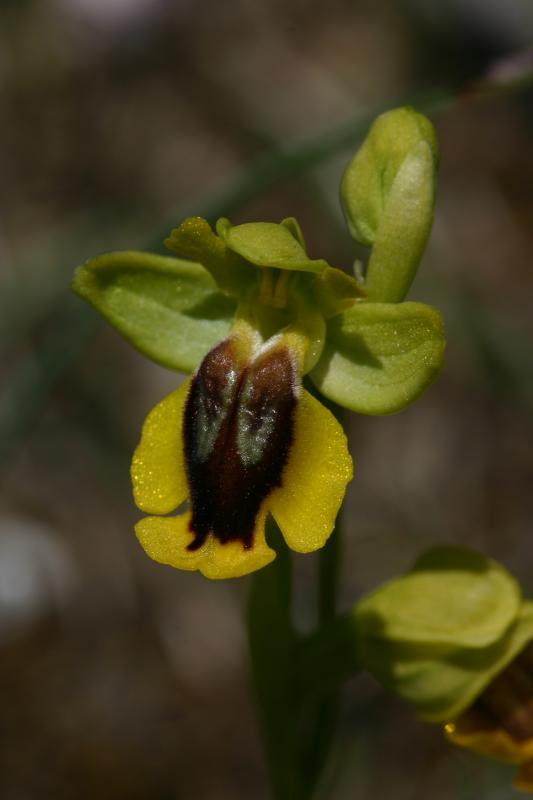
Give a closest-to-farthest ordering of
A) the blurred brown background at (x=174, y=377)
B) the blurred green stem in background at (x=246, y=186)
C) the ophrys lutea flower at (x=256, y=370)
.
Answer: the ophrys lutea flower at (x=256, y=370) → the blurred green stem in background at (x=246, y=186) → the blurred brown background at (x=174, y=377)

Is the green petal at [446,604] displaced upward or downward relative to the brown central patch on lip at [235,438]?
downward

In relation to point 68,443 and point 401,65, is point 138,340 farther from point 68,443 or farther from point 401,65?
point 401,65

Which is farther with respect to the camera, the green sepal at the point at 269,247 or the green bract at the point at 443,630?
the green bract at the point at 443,630

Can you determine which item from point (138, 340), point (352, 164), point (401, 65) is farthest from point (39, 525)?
point (401, 65)

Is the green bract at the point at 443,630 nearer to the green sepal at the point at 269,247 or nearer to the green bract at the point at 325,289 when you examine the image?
the green bract at the point at 325,289

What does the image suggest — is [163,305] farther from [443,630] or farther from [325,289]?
[443,630]

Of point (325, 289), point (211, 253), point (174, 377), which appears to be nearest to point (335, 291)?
point (325, 289)

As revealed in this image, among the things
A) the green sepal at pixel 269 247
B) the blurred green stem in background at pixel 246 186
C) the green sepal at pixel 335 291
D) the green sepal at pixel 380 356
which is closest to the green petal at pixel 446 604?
the green sepal at pixel 380 356
